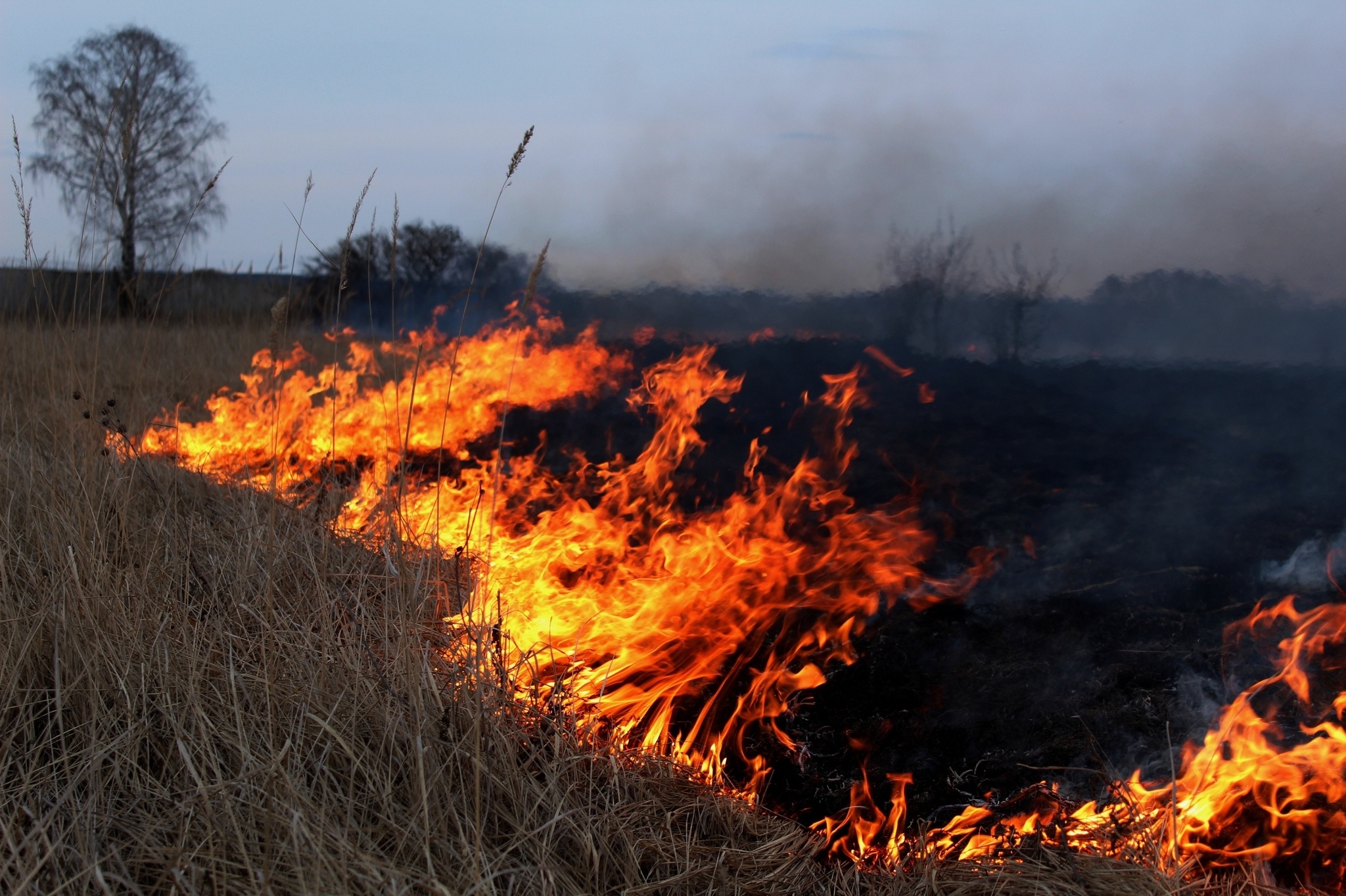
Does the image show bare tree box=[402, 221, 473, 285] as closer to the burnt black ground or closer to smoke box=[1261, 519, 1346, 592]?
the burnt black ground

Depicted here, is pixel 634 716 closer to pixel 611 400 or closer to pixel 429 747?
pixel 429 747

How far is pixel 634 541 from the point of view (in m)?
4.49

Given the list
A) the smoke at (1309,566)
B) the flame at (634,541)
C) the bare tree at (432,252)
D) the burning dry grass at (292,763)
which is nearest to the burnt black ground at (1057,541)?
the smoke at (1309,566)

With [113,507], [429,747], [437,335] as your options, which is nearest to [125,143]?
[113,507]

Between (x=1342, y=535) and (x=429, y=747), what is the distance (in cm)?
382

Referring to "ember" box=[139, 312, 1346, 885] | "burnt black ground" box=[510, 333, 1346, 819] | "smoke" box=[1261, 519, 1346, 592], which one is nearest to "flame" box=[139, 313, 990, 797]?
"ember" box=[139, 312, 1346, 885]

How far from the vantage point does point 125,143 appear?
3.17m

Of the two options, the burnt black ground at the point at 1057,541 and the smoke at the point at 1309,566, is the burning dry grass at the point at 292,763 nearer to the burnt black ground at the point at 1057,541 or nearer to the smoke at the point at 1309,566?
the burnt black ground at the point at 1057,541

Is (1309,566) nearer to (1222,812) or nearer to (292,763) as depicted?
(1222,812)

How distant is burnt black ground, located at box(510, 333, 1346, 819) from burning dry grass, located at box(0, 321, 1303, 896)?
0.52 m

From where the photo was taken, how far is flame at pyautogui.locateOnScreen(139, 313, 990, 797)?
10.6 feet

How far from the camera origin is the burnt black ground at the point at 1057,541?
3.03 metres

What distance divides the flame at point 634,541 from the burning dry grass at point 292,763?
329mm

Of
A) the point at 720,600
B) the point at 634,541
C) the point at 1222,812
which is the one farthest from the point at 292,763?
the point at 1222,812
